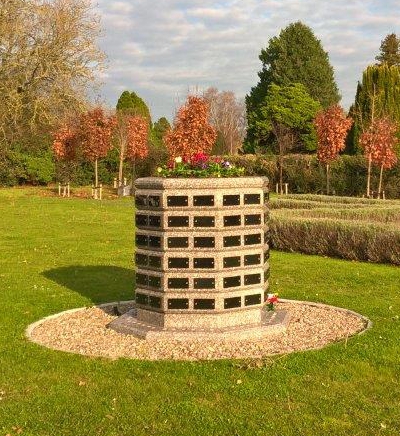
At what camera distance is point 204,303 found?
743 centimetres

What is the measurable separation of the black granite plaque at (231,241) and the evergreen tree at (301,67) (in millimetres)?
47790

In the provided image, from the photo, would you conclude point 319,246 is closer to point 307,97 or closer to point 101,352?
point 101,352

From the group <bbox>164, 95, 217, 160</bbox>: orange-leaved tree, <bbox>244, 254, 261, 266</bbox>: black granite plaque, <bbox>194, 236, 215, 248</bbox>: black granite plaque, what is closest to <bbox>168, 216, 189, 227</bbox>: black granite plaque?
<bbox>194, 236, 215, 248</bbox>: black granite plaque

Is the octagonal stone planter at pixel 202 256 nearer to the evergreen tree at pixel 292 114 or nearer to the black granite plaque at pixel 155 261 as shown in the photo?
the black granite plaque at pixel 155 261

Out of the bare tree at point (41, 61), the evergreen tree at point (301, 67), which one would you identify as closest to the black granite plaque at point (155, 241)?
the bare tree at point (41, 61)

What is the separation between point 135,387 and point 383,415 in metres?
2.25

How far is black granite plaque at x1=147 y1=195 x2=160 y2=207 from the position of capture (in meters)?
7.41

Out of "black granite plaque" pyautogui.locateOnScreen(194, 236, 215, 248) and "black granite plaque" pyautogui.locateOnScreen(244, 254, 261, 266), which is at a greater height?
"black granite plaque" pyautogui.locateOnScreen(194, 236, 215, 248)

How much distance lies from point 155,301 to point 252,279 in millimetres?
1275

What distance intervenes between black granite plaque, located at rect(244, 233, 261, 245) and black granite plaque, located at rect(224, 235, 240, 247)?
0.12 metres

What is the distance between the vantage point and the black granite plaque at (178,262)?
292 inches

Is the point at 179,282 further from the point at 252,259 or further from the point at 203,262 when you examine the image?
the point at 252,259

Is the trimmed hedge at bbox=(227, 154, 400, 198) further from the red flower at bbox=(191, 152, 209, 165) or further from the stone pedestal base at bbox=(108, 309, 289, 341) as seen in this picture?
the stone pedestal base at bbox=(108, 309, 289, 341)

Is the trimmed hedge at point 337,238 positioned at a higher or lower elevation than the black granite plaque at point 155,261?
lower
